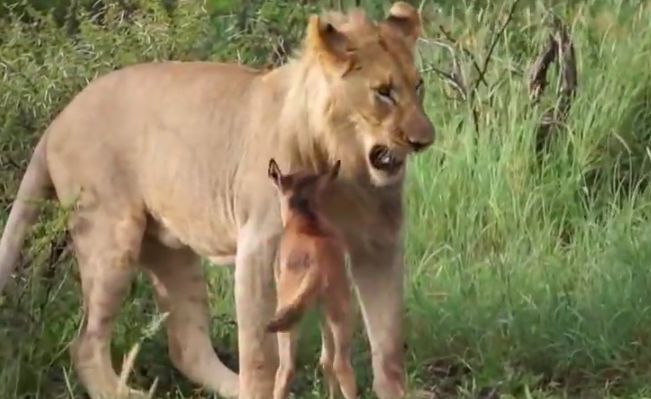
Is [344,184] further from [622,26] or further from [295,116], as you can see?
[622,26]

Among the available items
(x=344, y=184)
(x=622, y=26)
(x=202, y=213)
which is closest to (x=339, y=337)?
(x=344, y=184)

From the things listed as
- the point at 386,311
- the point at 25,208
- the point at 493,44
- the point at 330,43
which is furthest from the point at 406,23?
the point at 493,44

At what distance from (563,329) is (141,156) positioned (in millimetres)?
1468

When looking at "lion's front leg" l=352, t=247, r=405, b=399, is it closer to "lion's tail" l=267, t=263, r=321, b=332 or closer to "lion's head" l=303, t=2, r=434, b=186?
"lion's head" l=303, t=2, r=434, b=186

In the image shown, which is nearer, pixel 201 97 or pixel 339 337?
pixel 339 337

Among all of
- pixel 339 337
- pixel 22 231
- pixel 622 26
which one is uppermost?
pixel 339 337

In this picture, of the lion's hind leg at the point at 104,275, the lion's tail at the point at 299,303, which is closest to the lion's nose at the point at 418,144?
the lion's tail at the point at 299,303

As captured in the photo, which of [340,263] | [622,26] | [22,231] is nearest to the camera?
[340,263]

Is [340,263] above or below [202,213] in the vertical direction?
above

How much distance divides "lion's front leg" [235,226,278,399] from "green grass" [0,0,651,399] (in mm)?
301

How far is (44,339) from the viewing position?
6137mm

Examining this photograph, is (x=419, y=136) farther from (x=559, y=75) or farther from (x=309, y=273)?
(x=559, y=75)

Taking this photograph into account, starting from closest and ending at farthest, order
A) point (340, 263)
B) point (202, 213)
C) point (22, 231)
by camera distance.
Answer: point (340, 263), point (202, 213), point (22, 231)

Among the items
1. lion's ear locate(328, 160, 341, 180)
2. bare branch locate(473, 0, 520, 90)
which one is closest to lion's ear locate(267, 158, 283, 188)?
lion's ear locate(328, 160, 341, 180)
